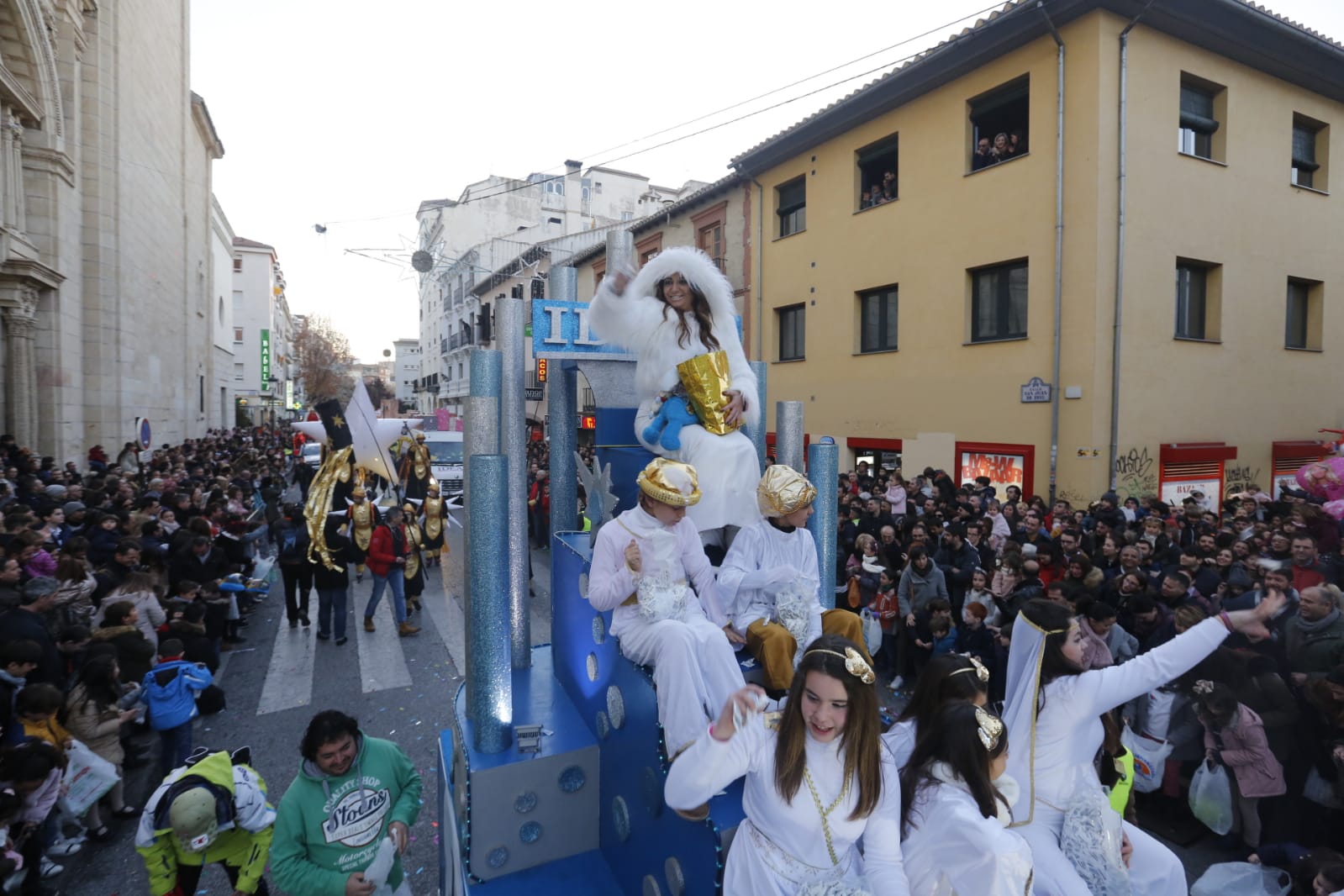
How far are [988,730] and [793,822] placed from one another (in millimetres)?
751

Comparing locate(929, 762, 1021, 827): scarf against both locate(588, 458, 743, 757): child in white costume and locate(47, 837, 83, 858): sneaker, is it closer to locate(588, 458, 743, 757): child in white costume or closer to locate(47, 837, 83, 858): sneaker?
locate(588, 458, 743, 757): child in white costume

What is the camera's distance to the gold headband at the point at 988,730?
7.63 ft

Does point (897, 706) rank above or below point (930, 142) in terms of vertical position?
below

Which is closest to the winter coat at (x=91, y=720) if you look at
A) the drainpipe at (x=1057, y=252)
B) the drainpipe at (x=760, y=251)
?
the drainpipe at (x=1057, y=252)

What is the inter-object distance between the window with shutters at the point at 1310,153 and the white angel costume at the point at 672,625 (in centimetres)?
1558

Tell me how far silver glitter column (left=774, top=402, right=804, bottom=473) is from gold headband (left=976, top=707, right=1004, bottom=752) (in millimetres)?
2174

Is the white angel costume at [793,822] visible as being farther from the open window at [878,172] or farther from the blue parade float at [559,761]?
the open window at [878,172]

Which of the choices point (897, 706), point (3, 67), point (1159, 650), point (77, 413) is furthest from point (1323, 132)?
point (77, 413)

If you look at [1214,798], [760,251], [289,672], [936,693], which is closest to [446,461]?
[289,672]

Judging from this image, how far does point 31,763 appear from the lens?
11.6 ft

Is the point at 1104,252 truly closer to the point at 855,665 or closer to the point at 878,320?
the point at 878,320

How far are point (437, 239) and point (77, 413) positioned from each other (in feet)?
96.8

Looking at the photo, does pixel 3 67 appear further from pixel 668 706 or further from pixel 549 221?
pixel 549 221

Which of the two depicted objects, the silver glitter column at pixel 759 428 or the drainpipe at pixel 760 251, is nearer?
the silver glitter column at pixel 759 428
